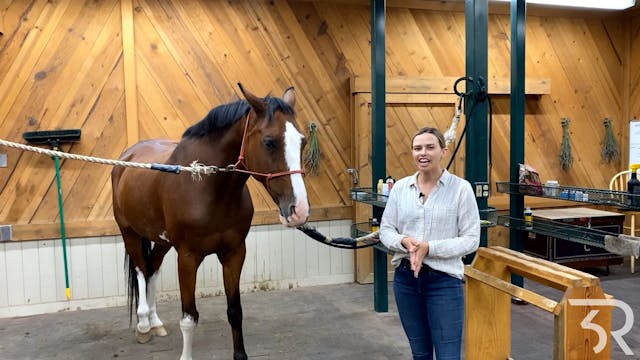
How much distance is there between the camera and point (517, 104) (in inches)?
133

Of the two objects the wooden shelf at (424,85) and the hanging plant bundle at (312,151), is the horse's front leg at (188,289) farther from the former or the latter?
the wooden shelf at (424,85)

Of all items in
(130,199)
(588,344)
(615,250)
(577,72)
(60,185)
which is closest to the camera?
(588,344)

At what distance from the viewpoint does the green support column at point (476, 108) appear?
117 inches

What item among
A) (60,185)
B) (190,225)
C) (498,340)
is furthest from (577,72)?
(60,185)

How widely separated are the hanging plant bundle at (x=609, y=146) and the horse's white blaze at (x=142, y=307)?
14.4ft

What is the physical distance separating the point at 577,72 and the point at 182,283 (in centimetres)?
426

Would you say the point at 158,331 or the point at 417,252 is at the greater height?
the point at 417,252

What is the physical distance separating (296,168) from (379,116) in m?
1.52

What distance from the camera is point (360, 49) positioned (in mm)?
4055

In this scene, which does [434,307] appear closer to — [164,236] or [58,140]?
[164,236]

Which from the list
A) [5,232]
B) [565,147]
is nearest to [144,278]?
[5,232]

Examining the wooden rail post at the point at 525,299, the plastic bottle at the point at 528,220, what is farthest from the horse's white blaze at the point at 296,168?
the plastic bottle at the point at 528,220

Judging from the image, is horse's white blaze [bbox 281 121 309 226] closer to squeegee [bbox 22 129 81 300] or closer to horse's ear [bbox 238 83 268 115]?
horse's ear [bbox 238 83 268 115]

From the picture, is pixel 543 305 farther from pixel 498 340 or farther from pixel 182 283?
pixel 182 283
